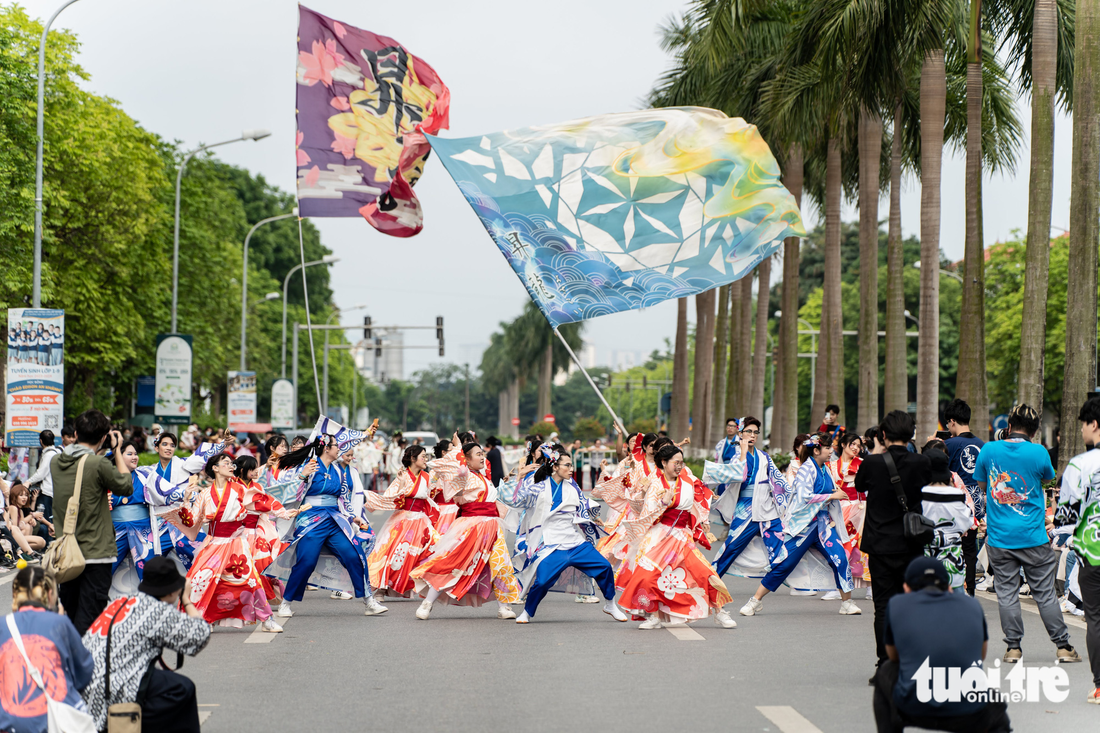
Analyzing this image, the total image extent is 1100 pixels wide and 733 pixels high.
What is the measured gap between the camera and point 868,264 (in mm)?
25281

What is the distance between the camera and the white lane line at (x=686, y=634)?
10859 millimetres

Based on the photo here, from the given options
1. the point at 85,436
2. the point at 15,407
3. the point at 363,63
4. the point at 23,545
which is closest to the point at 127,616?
the point at 85,436

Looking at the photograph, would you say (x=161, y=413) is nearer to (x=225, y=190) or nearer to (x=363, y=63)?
(x=363, y=63)

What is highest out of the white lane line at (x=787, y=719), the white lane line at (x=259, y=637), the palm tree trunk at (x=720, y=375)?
the palm tree trunk at (x=720, y=375)

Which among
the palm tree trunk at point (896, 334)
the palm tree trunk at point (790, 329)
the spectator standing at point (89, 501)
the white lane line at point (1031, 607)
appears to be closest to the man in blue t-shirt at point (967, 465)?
the white lane line at point (1031, 607)

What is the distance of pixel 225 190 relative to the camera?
56281 millimetres

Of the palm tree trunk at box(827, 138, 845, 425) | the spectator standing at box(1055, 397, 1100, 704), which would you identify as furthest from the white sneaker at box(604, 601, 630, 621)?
the palm tree trunk at box(827, 138, 845, 425)

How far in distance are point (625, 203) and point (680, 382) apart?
2196cm

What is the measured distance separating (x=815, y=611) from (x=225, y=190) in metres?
47.1

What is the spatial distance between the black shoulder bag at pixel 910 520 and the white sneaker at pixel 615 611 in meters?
4.17

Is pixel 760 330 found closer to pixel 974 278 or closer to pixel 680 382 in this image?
pixel 680 382

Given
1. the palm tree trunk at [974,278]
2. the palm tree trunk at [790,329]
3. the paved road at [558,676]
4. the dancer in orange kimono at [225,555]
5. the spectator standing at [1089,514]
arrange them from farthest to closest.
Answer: the palm tree trunk at [790,329] < the palm tree trunk at [974,278] < the dancer in orange kimono at [225,555] < the spectator standing at [1089,514] < the paved road at [558,676]

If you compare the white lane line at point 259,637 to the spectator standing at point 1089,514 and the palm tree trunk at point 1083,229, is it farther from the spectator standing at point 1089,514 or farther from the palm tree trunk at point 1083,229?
the palm tree trunk at point 1083,229

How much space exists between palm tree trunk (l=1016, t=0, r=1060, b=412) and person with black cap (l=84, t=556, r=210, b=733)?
45.2ft
